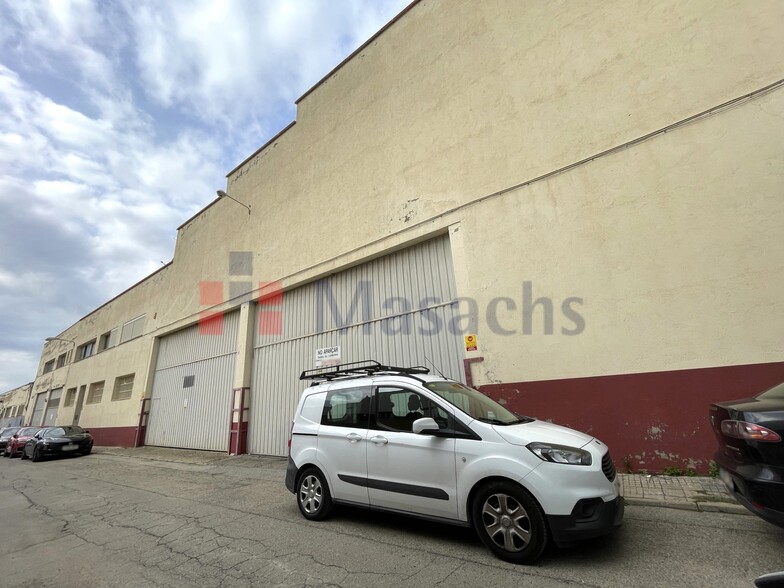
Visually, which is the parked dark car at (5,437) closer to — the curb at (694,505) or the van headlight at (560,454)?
the van headlight at (560,454)

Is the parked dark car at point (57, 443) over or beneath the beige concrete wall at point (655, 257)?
beneath

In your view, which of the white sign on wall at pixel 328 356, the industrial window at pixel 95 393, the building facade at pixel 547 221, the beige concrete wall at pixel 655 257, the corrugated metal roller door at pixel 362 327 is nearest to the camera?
the beige concrete wall at pixel 655 257

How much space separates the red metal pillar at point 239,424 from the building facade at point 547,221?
94mm

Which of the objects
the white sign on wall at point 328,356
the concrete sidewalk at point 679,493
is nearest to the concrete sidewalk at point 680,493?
the concrete sidewalk at point 679,493

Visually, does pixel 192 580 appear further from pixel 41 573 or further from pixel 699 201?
pixel 699 201

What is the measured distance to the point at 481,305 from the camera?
7453mm

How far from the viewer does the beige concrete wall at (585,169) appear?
18.3 feet

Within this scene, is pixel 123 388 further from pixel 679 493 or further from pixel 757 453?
pixel 757 453

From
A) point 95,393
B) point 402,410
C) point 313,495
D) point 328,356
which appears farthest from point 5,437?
point 402,410

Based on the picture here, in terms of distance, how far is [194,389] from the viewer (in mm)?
15047

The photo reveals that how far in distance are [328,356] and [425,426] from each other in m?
6.93

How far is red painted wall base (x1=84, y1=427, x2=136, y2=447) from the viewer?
58.3ft

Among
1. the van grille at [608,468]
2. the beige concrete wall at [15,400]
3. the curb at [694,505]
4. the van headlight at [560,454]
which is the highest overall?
the beige concrete wall at [15,400]

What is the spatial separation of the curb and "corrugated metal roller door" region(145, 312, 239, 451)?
1209 cm
